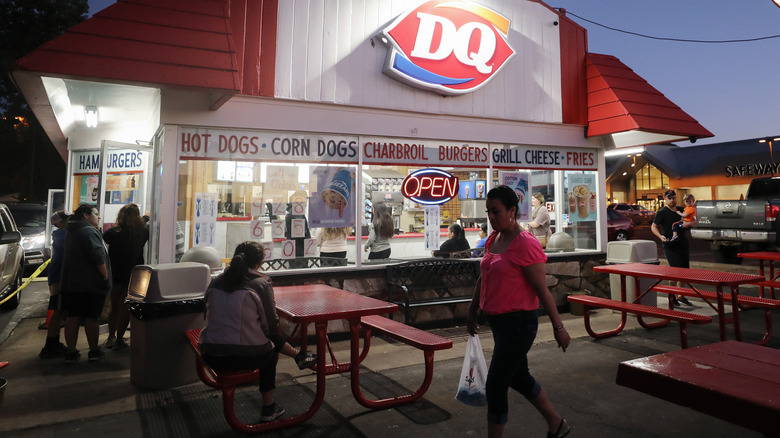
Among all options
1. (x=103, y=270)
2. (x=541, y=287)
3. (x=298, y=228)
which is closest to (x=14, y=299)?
(x=103, y=270)

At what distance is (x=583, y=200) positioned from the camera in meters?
8.91

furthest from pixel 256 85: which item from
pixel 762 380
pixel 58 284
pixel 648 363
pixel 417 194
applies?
pixel 762 380

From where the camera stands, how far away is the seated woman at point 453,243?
7.94 metres

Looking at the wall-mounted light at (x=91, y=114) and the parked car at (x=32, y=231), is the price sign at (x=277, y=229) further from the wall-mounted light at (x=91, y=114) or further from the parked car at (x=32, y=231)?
the parked car at (x=32, y=231)

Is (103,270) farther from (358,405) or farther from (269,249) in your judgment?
(358,405)

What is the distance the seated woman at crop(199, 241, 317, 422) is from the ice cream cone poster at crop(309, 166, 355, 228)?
3283 mm

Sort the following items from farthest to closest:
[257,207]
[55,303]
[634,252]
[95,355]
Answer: [634,252], [257,207], [55,303], [95,355]

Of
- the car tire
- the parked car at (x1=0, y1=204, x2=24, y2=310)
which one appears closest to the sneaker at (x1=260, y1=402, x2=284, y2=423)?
the parked car at (x1=0, y1=204, x2=24, y2=310)

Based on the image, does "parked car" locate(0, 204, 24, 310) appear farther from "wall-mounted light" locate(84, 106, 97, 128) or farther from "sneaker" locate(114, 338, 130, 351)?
"sneaker" locate(114, 338, 130, 351)

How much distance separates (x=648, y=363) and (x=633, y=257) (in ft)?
19.9

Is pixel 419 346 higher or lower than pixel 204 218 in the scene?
lower

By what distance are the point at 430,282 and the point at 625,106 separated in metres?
4.49

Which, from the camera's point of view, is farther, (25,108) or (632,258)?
(25,108)

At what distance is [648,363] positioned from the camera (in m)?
2.41
